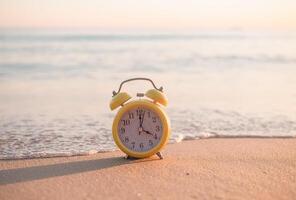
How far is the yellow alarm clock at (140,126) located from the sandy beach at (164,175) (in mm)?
109

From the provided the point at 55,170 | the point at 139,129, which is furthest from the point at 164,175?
the point at 55,170

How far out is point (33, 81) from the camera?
8672mm

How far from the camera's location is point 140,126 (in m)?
3.43

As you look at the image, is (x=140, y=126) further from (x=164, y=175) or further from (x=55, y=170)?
(x=55, y=170)

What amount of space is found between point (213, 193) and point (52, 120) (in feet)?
9.10

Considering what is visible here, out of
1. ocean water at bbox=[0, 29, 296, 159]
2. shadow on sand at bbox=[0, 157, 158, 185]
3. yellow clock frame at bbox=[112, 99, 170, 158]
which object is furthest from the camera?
ocean water at bbox=[0, 29, 296, 159]

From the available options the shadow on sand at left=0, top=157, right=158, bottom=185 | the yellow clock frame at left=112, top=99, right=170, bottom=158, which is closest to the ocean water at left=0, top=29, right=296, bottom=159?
the shadow on sand at left=0, top=157, right=158, bottom=185

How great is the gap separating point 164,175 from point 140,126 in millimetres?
450

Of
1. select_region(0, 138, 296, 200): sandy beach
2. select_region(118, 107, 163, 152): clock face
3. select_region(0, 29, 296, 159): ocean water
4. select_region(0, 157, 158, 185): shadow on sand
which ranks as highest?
select_region(118, 107, 163, 152): clock face

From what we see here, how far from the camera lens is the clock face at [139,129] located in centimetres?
341

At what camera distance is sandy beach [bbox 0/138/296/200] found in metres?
2.83

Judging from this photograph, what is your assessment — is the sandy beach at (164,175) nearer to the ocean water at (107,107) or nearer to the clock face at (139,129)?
the clock face at (139,129)

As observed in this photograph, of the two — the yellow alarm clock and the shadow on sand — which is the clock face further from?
the shadow on sand

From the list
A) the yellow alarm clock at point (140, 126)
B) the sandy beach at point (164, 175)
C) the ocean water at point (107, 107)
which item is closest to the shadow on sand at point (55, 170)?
the sandy beach at point (164, 175)
